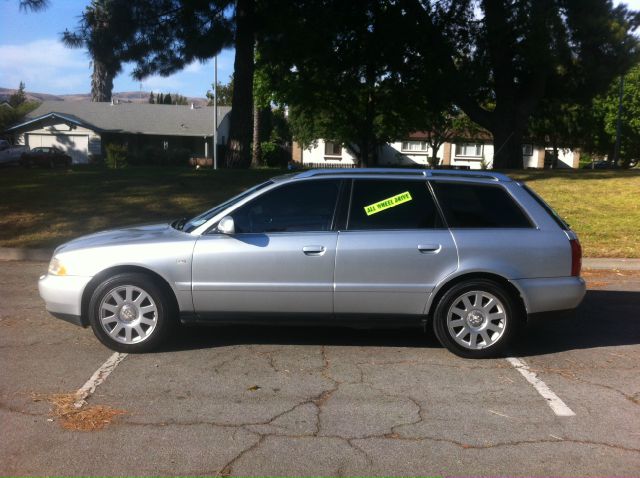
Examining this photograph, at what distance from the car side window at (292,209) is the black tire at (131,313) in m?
0.91

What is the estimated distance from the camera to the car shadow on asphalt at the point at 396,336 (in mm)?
6168

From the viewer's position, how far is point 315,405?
4.73m

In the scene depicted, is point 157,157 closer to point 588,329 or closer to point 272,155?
point 272,155

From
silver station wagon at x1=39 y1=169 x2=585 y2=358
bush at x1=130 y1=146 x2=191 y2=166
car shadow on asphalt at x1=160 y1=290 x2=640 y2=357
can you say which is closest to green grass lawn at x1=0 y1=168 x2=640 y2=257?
car shadow on asphalt at x1=160 y1=290 x2=640 y2=357

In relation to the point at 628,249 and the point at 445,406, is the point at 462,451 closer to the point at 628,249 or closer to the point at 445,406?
the point at 445,406

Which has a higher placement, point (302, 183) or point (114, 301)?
point (302, 183)

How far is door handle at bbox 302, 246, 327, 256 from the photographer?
18.6ft

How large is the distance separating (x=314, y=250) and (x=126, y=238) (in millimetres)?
1711

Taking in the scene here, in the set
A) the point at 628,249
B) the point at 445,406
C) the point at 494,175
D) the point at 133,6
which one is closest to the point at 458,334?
the point at 445,406

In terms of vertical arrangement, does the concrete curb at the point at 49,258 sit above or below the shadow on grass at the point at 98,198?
below

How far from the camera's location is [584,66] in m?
21.2

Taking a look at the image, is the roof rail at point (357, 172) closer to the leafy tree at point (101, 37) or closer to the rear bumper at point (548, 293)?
the rear bumper at point (548, 293)

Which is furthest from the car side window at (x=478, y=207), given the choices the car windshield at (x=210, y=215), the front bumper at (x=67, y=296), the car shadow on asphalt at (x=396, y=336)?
Result: the front bumper at (x=67, y=296)

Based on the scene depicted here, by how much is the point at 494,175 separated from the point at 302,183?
1836 mm
